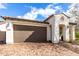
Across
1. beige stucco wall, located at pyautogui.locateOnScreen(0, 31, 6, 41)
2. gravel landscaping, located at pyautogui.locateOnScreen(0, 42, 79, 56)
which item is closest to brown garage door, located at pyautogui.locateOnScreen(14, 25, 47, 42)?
gravel landscaping, located at pyautogui.locateOnScreen(0, 42, 79, 56)

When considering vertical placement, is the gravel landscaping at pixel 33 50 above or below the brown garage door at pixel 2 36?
below

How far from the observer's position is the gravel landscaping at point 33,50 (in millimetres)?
4324

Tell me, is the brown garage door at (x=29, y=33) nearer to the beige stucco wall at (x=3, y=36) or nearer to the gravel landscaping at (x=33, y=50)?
the gravel landscaping at (x=33, y=50)

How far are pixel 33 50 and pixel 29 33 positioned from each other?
52cm

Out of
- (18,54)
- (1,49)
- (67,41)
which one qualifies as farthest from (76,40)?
(1,49)

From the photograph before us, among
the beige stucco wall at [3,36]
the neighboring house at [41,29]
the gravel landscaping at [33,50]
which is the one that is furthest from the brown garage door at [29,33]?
the beige stucco wall at [3,36]

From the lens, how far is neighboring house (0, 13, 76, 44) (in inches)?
176

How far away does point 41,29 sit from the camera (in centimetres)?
469

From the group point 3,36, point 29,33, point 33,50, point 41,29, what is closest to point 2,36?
point 3,36

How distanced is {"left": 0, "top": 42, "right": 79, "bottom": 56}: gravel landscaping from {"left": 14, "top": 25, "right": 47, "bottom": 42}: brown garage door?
138mm

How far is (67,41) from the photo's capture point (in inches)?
176

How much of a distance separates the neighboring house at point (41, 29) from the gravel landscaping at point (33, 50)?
0.13 m

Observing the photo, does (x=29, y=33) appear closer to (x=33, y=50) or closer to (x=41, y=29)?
(x=41, y=29)

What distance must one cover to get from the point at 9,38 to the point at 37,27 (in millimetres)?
812
